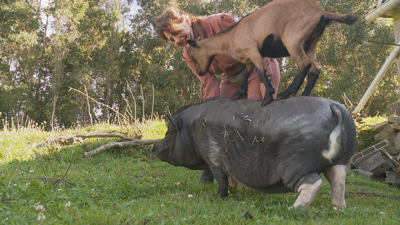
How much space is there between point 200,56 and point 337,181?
1.93 meters

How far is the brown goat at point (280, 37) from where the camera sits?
2.82 meters

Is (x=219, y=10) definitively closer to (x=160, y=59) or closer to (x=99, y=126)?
(x=160, y=59)

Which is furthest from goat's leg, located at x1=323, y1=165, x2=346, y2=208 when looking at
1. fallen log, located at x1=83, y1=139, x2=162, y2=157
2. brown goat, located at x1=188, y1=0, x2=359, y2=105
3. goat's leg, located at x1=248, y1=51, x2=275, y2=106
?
fallen log, located at x1=83, y1=139, x2=162, y2=157

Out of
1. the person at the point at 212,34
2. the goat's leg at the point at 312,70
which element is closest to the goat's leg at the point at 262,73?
the goat's leg at the point at 312,70

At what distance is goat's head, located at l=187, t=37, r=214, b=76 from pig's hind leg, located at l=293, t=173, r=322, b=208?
5.34 ft

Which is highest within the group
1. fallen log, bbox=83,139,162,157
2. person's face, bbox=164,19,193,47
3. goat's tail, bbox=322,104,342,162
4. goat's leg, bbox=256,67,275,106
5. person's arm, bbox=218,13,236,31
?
person's arm, bbox=218,13,236,31

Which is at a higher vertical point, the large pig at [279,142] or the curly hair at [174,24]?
the curly hair at [174,24]

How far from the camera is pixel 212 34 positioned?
409 centimetres

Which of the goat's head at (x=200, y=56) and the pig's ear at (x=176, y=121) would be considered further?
the pig's ear at (x=176, y=121)

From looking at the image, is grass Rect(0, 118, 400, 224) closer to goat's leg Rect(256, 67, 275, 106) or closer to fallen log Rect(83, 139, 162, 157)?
fallen log Rect(83, 139, 162, 157)

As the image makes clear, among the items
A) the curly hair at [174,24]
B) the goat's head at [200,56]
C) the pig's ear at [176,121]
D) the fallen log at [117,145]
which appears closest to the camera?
the goat's head at [200,56]

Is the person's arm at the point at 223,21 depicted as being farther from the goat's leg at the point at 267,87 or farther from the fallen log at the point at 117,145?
the fallen log at the point at 117,145

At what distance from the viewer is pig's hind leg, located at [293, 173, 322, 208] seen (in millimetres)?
2719

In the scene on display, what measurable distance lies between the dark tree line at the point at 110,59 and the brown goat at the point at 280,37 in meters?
17.4
